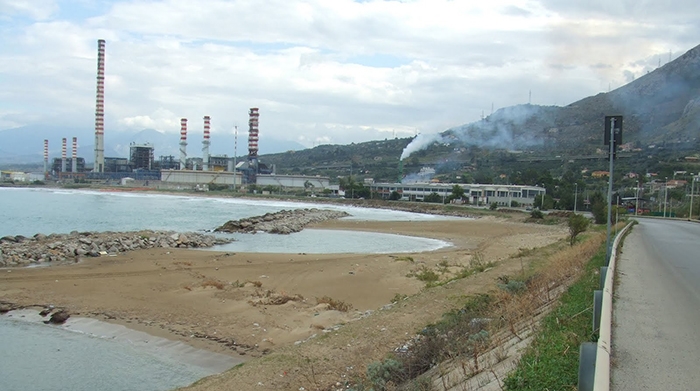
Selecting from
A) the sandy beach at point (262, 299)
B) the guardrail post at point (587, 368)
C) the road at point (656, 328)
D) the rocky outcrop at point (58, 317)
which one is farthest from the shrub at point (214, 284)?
the guardrail post at point (587, 368)

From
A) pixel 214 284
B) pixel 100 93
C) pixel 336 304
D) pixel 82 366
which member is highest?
pixel 100 93

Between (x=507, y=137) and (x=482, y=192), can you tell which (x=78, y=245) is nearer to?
(x=482, y=192)

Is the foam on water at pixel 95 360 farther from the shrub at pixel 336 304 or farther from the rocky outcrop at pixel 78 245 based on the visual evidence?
the rocky outcrop at pixel 78 245

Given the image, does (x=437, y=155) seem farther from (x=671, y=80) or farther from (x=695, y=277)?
(x=695, y=277)

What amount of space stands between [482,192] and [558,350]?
8969cm

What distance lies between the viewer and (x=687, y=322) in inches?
286

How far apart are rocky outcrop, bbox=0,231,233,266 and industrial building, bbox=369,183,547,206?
6200cm

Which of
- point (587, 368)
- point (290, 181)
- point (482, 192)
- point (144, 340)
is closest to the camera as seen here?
point (587, 368)

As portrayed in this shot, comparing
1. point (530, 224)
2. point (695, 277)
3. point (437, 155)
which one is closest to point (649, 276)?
point (695, 277)

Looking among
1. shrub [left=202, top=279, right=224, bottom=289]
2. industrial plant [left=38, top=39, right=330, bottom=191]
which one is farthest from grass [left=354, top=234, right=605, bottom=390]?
industrial plant [left=38, top=39, right=330, bottom=191]

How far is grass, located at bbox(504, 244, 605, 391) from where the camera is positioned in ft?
15.8

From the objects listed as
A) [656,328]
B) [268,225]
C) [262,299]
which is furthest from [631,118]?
[656,328]

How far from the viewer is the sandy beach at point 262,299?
8.71m

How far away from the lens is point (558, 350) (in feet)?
18.2
